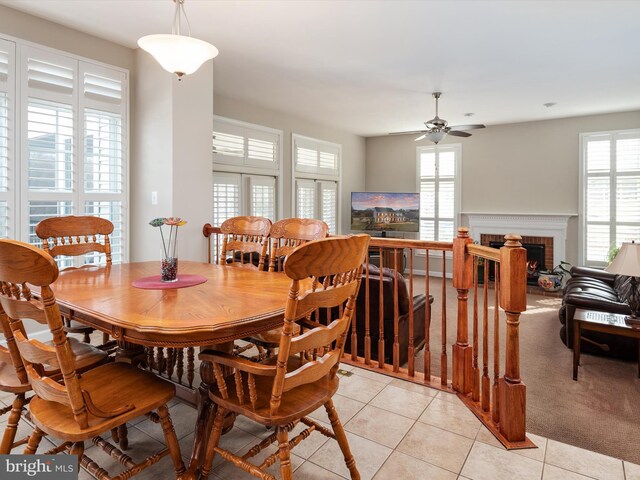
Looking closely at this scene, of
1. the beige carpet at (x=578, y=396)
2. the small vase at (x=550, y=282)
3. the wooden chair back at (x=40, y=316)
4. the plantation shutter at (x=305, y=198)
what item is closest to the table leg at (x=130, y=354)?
the wooden chair back at (x=40, y=316)

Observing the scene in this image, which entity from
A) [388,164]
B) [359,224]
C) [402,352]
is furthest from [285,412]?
[388,164]

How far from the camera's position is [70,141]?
3.42 m

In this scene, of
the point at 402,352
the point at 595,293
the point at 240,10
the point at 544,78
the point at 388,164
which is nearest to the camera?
the point at 240,10

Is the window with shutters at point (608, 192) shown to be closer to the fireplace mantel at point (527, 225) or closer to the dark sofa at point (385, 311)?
the fireplace mantel at point (527, 225)

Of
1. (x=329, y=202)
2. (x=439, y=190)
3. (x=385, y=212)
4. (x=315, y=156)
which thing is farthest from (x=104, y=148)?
(x=439, y=190)

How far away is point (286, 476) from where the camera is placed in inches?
52.3

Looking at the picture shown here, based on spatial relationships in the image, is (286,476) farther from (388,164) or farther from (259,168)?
(388,164)

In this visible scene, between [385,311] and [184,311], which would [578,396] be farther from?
[184,311]

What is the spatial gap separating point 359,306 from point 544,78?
11.7 ft

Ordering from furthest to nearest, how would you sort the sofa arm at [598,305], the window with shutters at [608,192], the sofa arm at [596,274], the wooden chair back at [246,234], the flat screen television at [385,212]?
the flat screen television at [385,212]
the window with shutters at [608,192]
the sofa arm at [596,274]
the sofa arm at [598,305]
the wooden chair back at [246,234]

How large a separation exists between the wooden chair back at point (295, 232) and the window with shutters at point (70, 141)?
1.99m

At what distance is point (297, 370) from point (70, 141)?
10.3 feet

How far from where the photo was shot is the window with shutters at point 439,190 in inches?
303

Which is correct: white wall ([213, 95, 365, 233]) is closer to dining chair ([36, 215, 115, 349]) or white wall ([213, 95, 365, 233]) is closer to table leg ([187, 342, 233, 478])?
dining chair ([36, 215, 115, 349])
